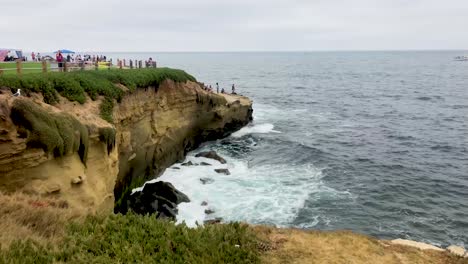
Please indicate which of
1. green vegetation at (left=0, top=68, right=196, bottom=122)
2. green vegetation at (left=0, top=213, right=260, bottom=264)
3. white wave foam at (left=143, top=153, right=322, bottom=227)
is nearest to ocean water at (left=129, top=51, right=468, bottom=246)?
white wave foam at (left=143, top=153, right=322, bottom=227)

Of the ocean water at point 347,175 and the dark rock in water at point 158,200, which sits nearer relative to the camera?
the ocean water at point 347,175

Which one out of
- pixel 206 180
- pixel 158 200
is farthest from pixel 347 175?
pixel 158 200

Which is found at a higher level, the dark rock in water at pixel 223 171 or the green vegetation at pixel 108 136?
the green vegetation at pixel 108 136

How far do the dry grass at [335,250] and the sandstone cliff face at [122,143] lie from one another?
6150 mm

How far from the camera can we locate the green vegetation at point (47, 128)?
48.8 feet

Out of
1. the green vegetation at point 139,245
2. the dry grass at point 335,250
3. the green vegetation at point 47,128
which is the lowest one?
the dry grass at point 335,250

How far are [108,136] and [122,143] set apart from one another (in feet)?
18.1

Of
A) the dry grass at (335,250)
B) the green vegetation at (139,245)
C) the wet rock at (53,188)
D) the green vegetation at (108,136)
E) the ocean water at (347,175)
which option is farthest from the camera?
the ocean water at (347,175)

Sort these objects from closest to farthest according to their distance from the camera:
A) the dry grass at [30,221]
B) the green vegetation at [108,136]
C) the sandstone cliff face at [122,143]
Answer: the dry grass at [30,221] < the sandstone cliff face at [122,143] < the green vegetation at [108,136]

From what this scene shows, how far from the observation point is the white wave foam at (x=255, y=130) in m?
44.6

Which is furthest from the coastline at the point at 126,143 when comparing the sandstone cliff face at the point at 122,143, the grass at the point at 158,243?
the grass at the point at 158,243

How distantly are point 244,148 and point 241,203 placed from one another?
14.4 meters

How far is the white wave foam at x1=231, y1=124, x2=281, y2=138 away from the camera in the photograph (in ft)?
146

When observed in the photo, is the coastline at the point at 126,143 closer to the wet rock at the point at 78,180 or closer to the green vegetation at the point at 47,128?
the wet rock at the point at 78,180
